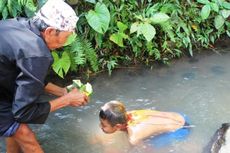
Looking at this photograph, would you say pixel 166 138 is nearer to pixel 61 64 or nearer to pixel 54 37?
pixel 61 64

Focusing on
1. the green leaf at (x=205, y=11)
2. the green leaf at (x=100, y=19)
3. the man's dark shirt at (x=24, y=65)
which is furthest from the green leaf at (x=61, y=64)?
the green leaf at (x=205, y=11)

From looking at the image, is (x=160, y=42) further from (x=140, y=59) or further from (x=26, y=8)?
(x=26, y=8)

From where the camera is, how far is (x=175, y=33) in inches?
247

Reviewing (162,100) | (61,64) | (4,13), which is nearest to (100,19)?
(61,64)

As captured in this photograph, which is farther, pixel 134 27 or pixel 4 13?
pixel 134 27

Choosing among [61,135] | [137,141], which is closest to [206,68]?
[137,141]

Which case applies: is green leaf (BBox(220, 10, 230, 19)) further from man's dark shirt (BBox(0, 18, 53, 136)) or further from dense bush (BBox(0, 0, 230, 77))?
man's dark shirt (BBox(0, 18, 53, 136))

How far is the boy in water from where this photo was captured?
4230 mm

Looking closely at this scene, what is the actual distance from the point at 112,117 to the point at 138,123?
37 cm

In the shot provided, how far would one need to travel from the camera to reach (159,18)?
5828 mm

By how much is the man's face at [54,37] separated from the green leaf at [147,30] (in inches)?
97.4

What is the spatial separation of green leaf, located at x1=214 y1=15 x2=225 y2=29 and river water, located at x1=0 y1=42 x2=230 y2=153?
0.41m

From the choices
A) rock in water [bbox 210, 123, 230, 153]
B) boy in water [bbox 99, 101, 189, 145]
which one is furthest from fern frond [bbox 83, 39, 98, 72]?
rock in water [bbox 210, 123, 230, 153]

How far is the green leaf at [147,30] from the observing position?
5.63 meters
